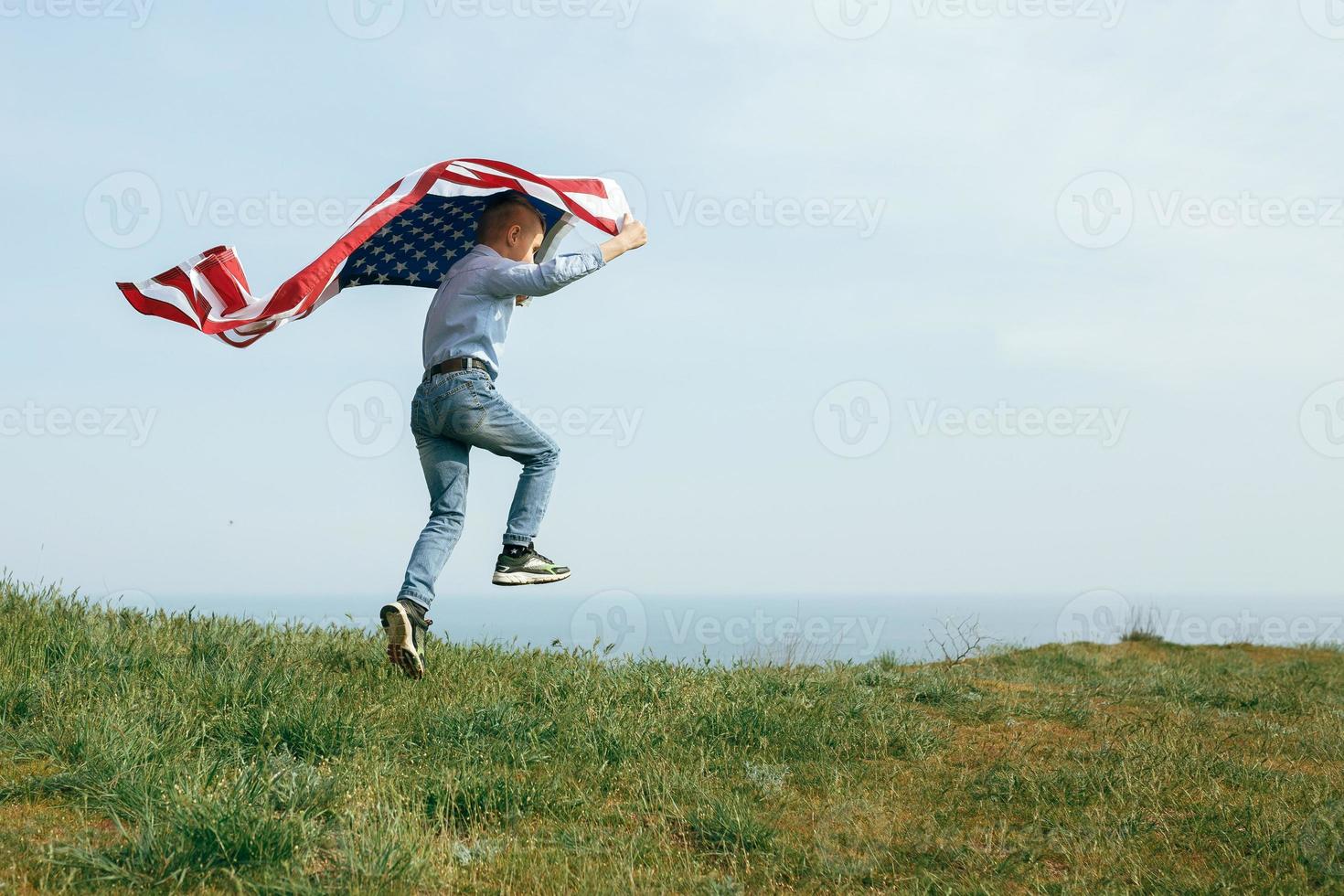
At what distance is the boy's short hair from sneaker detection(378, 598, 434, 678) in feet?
7.61

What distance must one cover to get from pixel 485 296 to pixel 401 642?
204 centimetres

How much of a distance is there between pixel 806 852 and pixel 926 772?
4.79 feet

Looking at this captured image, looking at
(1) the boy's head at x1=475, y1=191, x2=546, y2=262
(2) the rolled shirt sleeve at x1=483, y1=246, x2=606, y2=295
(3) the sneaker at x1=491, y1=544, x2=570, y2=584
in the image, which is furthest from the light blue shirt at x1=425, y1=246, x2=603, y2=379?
(3) the sneaker at x1=491, y1=544, x2=570, y2=584

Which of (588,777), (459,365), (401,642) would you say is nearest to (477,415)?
(459,365)

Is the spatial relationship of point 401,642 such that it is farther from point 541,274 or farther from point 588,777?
point 541,274

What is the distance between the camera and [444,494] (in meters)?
6.61

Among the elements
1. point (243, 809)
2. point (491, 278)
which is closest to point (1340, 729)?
point (491, 278)

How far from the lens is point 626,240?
21.6 feet

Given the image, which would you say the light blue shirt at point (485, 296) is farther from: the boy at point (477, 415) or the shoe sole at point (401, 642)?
the shoe sole at point (401, 642)

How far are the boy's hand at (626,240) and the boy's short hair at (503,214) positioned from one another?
1.92 ft

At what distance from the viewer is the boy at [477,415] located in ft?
20.6

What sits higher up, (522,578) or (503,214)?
(503,214)

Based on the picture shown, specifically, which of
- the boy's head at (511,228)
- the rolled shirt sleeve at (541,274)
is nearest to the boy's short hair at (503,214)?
the boy's head at (511,228)

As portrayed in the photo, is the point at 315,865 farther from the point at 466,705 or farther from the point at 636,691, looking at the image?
the point at 636,691
